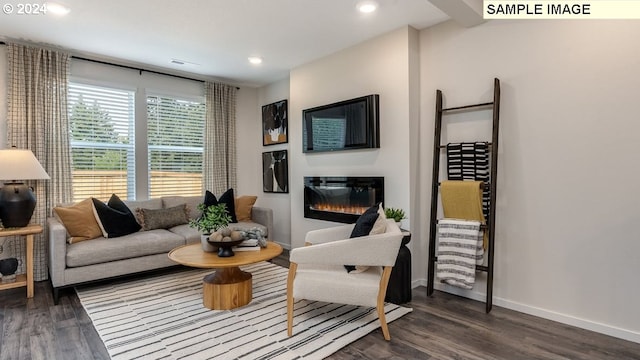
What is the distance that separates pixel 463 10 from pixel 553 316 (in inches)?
97.7

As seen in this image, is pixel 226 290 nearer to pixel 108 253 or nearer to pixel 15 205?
pixel 108 253

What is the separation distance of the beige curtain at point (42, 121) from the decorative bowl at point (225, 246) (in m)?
2.22

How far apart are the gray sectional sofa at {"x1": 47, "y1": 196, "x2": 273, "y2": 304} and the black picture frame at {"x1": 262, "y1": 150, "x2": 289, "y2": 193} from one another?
4.97ft

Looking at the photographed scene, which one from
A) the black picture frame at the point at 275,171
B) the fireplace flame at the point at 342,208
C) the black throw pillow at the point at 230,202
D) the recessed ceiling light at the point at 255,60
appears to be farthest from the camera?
the black picture frame at the point at 275,171

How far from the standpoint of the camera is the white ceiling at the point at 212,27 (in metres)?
2.83

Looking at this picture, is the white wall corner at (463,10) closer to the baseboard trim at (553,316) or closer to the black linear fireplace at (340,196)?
the black linear fireplace at (340,196)

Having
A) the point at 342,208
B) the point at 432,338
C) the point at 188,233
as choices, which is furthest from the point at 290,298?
the point at 188,233

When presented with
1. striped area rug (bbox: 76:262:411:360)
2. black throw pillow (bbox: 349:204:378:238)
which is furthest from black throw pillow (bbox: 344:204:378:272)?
striped area rug (bbox: 76:262:411:360)

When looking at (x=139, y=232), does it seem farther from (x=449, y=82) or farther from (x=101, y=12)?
A: (x=449, y=82)

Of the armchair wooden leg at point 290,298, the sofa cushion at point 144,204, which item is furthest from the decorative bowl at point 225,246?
the sofa cushion at point 144,204

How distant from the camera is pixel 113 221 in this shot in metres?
3.55

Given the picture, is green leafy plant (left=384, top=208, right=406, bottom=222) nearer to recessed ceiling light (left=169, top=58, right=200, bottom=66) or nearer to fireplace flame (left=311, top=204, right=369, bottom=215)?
fireplace flame (left=311, top=204, right=369, bottom=215)

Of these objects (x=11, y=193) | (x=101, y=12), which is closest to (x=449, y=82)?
(x=101, y=12)

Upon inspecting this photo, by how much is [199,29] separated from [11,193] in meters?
2.36
